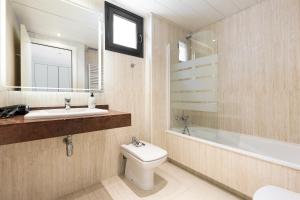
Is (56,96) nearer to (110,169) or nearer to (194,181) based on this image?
(110,169)

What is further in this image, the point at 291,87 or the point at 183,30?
the point at 183,30

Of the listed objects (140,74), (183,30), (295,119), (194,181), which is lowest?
(194,181)

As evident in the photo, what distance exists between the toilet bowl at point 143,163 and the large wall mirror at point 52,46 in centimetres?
86

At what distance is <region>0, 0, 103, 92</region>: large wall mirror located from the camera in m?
1.34

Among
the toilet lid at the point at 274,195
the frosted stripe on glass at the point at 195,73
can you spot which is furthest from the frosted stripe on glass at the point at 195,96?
the toilet lid at the point at 274,195

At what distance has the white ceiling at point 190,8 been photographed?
77.7 inches

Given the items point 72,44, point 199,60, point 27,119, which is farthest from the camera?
point 199,60

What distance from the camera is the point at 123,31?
2.11 meters

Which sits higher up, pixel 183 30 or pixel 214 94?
pixel 183 30

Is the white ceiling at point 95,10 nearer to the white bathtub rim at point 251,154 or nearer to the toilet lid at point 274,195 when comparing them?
the white bathtub rim at point 251,154

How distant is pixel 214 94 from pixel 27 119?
195 cm

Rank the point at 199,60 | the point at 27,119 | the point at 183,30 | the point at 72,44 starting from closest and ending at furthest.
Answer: the point at 27,119
the point at 72,44
the point at 199,60
the point at 183,30

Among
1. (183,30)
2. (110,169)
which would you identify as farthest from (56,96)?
(183,30)

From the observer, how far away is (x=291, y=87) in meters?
1.79
